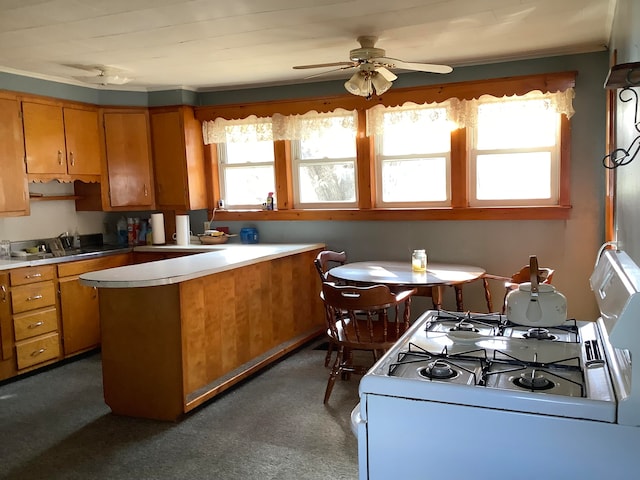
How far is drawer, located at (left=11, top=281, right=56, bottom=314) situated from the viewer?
13.0ft

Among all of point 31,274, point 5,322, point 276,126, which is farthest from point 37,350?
point 276,126

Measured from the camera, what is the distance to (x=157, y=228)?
5129 millimetres

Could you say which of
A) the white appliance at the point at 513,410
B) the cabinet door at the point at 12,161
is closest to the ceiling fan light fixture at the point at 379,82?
the white appliance at the point at 513,410

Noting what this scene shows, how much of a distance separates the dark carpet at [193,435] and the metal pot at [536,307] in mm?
1206

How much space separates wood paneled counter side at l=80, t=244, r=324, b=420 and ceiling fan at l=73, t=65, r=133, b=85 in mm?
1597

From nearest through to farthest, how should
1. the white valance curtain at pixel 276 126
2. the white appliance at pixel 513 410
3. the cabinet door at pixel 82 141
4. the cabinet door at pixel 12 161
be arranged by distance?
the white appliance at pixel 513 410 < the cabinet door at pixel 12 161 < the cabinet door at pixel 82 141 < the white valance curtain at pixel 276 126

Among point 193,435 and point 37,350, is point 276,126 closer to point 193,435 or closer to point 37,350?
point 37,350

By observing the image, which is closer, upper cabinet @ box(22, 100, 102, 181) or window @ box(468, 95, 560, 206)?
window @ box(468, 95, 560, 206)

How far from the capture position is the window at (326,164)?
16.0 ft

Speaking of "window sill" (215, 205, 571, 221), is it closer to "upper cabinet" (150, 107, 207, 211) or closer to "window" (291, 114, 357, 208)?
"window" (291, 114, 357, 208)

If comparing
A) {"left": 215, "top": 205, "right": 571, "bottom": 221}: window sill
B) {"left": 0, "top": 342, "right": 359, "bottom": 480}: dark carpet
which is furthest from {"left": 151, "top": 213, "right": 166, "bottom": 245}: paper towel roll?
{"left": 0, "top": 342, "right": 359, "bottom": 480}: dark carpet

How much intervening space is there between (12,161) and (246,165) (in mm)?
1927

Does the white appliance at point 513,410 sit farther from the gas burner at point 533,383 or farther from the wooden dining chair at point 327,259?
the wooden dining chair at point 327,259

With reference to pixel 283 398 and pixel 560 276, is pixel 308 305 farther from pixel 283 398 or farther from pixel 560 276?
pixel 560 276
